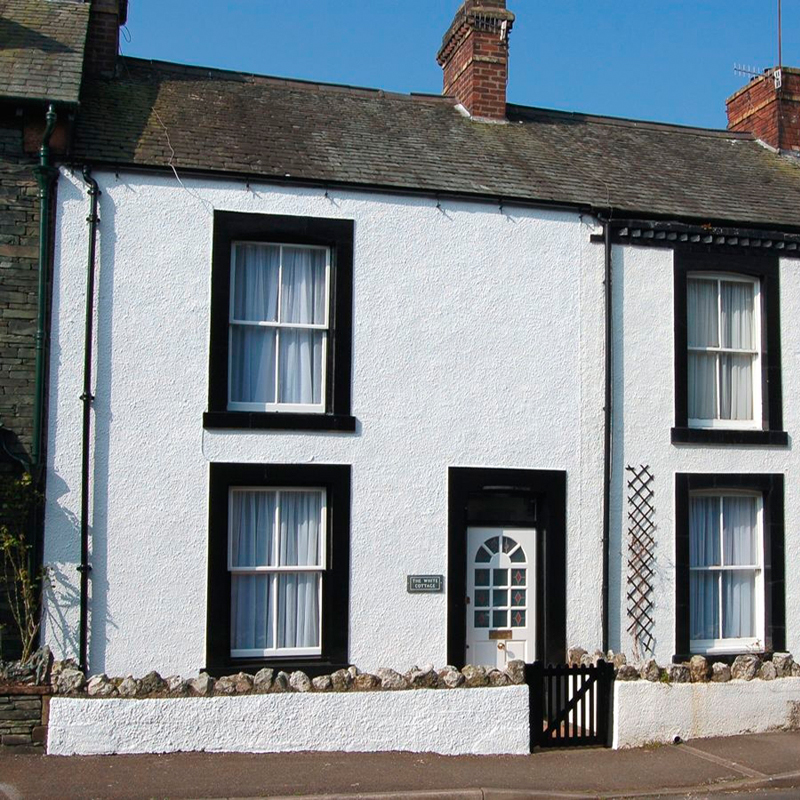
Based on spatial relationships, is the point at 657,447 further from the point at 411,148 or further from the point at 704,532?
the point at 411,148

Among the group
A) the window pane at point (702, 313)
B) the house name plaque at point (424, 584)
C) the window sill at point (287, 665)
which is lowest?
the window sill at point (287, 665)

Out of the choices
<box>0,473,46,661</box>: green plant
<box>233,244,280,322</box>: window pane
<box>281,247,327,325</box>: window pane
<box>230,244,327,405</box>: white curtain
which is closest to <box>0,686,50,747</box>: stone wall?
<box>0,473,46,661</box>: green plant

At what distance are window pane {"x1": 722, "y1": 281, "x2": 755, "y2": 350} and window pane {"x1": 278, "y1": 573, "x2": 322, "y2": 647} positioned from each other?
5.99 metres

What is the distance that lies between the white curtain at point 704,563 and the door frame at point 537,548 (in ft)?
5.90

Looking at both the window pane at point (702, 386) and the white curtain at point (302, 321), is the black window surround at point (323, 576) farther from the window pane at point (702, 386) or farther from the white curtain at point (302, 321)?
the window pane at point (702, 386)

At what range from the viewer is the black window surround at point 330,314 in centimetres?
1063

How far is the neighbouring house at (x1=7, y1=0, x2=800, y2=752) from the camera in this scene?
10328 mm

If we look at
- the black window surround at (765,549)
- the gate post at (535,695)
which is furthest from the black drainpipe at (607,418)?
the gate post at (535,695)

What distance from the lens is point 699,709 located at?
34.8ft

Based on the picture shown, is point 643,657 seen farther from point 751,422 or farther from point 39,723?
point 39,723

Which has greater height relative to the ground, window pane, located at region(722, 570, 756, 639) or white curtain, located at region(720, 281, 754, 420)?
white curtain, located at region(720, 281, 754, 420)

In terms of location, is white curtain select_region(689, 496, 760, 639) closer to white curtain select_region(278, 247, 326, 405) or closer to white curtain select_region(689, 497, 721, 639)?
white curtain select_region(689, 497, 721, 639)

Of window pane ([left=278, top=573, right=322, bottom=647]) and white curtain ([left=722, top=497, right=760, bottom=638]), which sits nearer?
window pane ([left=278, top=573, right=322, bottom=647])

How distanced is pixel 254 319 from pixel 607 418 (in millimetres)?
4231
